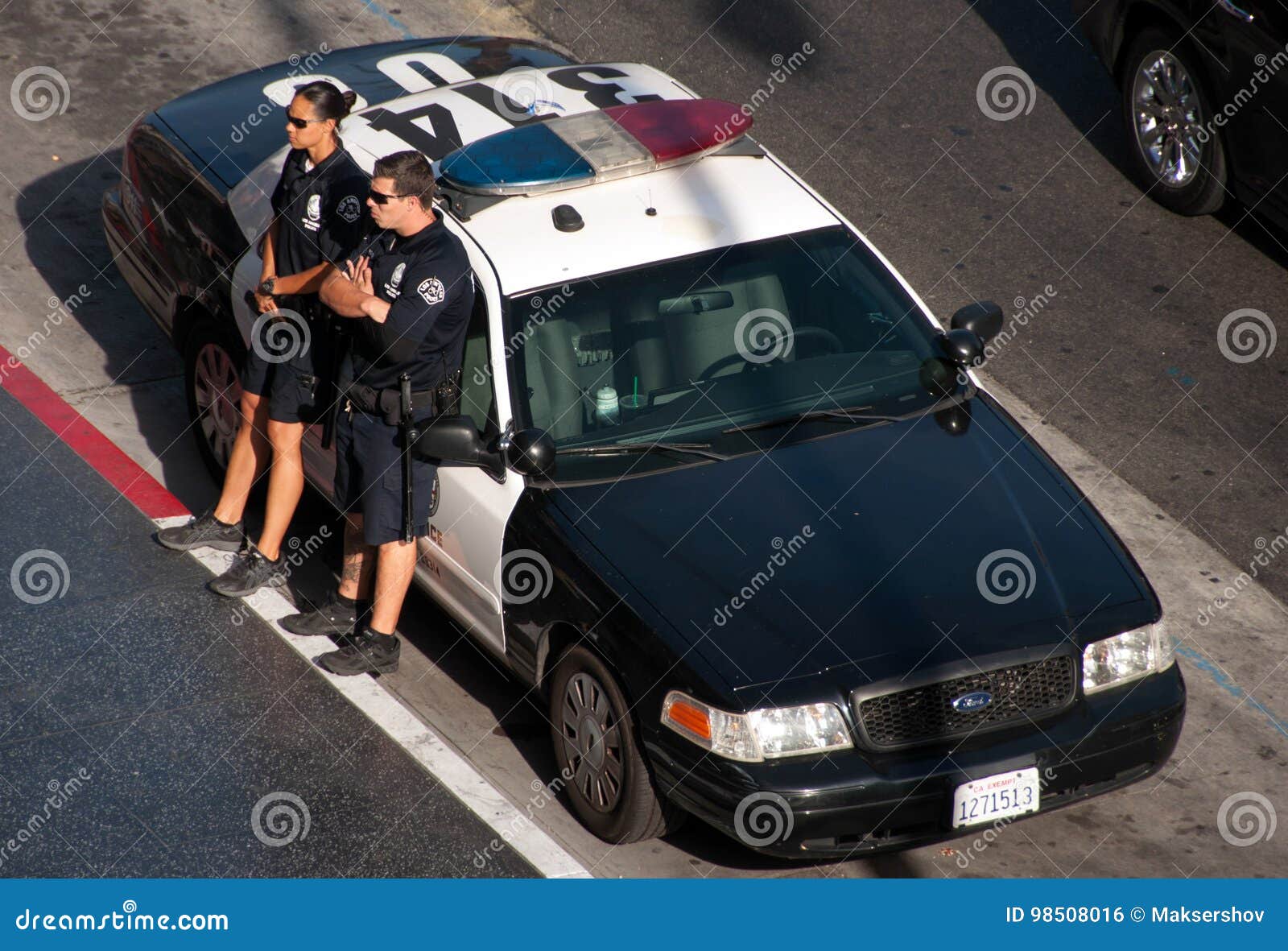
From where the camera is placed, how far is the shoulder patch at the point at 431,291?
5391 mm

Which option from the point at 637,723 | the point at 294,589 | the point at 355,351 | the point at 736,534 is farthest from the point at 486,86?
the point at 637,723

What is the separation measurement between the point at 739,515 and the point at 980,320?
1.41 m

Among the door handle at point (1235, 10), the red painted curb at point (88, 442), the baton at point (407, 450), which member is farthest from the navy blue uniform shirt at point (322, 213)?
the door handle at point (1235, 10)

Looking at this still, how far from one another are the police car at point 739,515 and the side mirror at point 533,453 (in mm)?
10

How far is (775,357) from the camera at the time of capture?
566 cm

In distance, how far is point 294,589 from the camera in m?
6.64

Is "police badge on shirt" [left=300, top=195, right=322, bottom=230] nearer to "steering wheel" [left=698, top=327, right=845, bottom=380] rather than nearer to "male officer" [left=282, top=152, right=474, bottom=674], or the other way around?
"male officer" [left=282, top=152, right=474, bottom=674]

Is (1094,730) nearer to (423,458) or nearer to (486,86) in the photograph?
(423,458)

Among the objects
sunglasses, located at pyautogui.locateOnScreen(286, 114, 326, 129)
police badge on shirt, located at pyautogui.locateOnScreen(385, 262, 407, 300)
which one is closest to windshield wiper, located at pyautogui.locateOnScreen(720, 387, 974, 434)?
police badge on shirt, located at pyautogui.locateOnScreen(385, 262, 407, 300)

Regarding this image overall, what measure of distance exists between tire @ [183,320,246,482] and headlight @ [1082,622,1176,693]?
3626mm

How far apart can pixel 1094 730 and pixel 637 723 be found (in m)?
1.41

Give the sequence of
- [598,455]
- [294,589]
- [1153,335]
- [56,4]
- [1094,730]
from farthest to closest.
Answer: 1. [56,4]
2. [1153,335]
3. [294,589]
4. [598,455]
5. [1094,730]

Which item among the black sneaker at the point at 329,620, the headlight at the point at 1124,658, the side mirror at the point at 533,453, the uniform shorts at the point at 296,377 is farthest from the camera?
the black sneaker at the point at 329,620

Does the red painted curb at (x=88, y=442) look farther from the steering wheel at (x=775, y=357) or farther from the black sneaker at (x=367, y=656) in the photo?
the steering wheel at (x=775, y=357)
